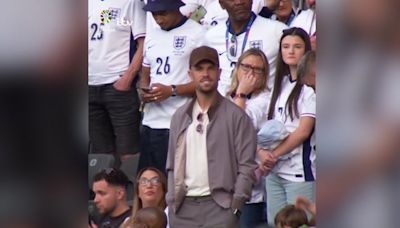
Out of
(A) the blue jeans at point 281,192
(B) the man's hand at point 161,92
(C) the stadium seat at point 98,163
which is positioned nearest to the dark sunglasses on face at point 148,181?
(C) the stadium seat at point 98,163

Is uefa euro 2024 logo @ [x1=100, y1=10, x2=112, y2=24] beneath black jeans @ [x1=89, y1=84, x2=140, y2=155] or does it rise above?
above

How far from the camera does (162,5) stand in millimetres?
2797

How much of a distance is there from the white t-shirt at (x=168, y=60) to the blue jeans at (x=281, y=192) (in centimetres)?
38

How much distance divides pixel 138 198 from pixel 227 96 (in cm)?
45

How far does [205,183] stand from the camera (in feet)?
8.95

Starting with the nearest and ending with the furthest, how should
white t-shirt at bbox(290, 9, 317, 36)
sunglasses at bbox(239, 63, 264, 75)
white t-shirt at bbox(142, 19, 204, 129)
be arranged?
white t-shirt at bbox(290, 9, 317, 36) → sunglasses at bbox(239, 63, 264, 75) → white t-shirt at bbox(142, 19, 204, 129)

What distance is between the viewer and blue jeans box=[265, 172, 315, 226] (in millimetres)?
2590

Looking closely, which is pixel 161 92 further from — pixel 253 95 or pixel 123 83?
pixel 253 95

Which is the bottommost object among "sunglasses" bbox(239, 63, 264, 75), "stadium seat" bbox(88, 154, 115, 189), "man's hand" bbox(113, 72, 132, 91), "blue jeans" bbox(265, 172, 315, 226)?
"blue jeans" bbox(265, 172, 315, 226)

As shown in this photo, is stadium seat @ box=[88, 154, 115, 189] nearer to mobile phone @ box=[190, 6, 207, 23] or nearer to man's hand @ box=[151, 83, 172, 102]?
man's hand @ box=[151, 83, 172, 102]

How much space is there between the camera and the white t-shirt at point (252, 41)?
8.63 ft

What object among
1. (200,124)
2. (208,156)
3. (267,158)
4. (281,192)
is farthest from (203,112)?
(281,192)

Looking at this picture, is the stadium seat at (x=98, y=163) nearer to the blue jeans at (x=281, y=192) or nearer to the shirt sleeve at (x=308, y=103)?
the blue jeans at (x=281, y=192)

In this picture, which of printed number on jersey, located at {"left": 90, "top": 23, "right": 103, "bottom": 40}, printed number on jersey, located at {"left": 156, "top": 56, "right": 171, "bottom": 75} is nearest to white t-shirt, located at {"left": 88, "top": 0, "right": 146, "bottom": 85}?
printed number on jersey, located at {"left": 90, "top": 23, "right": 103, "bottom": 40}
